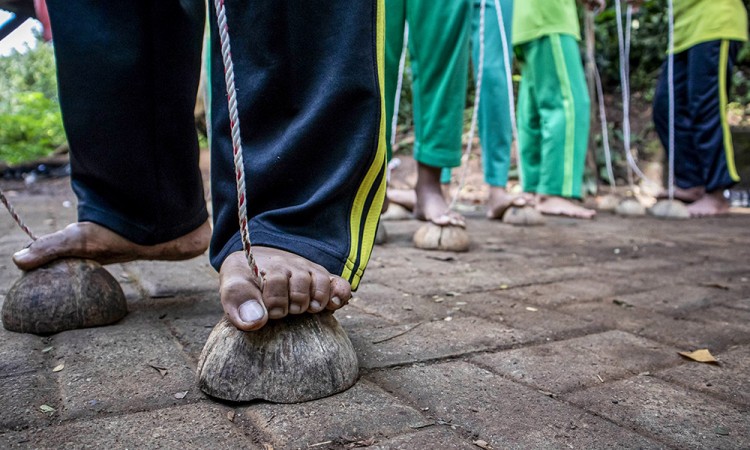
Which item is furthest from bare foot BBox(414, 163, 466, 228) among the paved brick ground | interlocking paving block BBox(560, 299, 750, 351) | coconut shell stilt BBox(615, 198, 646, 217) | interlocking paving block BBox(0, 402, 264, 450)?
coconut shell stilt BBox(615, 198, 646, 217)

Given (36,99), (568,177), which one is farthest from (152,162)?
(36,99)

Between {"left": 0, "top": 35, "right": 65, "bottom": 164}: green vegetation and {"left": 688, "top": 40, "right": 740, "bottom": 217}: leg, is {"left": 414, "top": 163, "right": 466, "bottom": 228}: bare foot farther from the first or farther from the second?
{"left": 0, "top": 35, "right": 65, "bottom": 164}: green vegetation

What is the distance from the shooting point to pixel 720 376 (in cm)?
109

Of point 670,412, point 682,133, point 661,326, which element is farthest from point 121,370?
point 682,133

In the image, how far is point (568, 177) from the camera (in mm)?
3906

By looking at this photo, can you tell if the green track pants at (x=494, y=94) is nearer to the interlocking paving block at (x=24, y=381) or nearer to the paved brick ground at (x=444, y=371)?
the paved brick ground at (x=444, y=371)

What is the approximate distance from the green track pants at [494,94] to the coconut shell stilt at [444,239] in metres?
Result: 1.02

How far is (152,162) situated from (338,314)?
0.53 meters

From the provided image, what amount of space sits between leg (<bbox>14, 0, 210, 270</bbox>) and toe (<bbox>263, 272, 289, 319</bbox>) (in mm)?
595

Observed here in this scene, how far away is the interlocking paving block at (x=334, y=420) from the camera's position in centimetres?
80

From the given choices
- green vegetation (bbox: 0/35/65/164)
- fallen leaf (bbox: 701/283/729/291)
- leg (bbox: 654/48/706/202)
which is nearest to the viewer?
fallen leaf (bbox: 701/283/729/291)

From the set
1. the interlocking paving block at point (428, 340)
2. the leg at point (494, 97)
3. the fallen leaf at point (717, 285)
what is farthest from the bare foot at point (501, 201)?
the interlocking paving block at point (428, 340)

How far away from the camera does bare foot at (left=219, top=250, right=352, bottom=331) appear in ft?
2.92

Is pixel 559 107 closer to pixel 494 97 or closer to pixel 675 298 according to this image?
pixel 494 97
